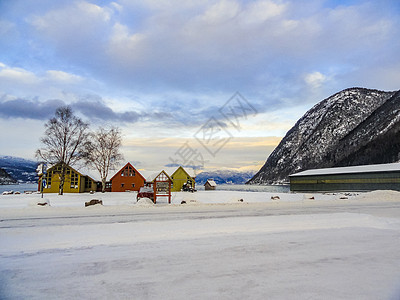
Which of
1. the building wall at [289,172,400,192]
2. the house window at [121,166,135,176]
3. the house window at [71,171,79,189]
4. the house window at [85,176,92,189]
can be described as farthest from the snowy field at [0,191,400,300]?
the building wall at [289,172,400,192]

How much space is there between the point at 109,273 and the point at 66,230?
7149 millimetres

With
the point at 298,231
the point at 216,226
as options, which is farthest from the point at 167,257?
the point at 298,231

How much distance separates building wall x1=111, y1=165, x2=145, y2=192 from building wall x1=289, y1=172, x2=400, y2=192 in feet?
130

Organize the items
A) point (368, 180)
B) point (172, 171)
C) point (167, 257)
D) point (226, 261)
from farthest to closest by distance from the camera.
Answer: point (172, 171) < point (368, 180) < point (167, 257) < point (226, 261)

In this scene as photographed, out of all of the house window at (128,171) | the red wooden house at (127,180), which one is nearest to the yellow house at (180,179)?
the red wooden house at (127,180)

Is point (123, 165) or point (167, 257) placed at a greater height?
point (123, 165)

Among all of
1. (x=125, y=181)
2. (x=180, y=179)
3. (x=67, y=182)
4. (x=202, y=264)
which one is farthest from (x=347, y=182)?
(x=202, y=264)

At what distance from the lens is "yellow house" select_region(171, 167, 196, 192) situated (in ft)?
212

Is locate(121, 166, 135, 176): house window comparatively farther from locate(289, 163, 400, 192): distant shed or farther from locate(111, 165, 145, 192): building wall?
locate(289, 163, 400, 192): distant shed

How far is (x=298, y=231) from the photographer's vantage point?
445 inches

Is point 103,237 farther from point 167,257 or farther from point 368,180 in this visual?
point 368,180

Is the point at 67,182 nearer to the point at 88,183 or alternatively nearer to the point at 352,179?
the point at 88,183

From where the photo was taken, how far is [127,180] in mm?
59875

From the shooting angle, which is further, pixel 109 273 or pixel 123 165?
pixel 123 165
